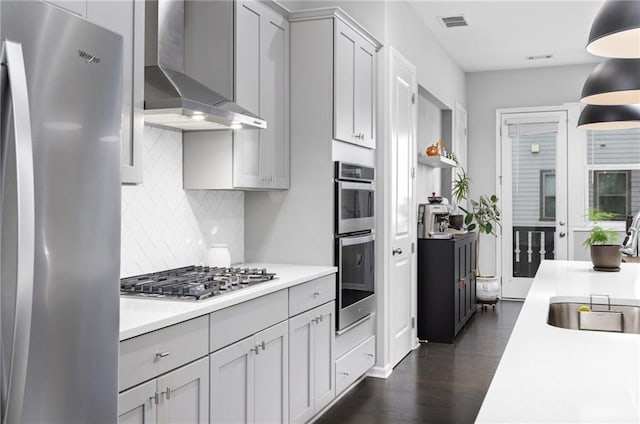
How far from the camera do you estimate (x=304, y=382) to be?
3.32 metres

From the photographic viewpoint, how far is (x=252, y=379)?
2.73m

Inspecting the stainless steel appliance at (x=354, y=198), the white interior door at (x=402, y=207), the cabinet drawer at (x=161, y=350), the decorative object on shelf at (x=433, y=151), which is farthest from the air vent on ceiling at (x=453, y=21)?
the cabinet drawer at (x=161, y=350)

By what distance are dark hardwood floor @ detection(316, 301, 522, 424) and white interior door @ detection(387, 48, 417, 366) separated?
246 mm

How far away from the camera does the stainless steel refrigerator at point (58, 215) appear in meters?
1.47

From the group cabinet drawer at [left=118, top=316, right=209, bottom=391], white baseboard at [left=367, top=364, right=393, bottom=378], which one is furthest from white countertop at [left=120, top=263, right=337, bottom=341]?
white baseboard at [left=367, top=364, right=393, bottom=378]

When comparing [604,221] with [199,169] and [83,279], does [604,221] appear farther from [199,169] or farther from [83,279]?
[83,279]

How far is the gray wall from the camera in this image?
7736 mm

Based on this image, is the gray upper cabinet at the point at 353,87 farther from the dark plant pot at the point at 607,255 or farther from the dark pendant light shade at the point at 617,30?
the dark pendant light shade at the point at 617,30

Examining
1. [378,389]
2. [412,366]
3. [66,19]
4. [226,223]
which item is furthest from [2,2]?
[412,366]

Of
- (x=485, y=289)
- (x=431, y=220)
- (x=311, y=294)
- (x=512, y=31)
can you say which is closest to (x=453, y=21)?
(x=512, y=31)

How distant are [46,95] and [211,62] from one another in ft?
5.73

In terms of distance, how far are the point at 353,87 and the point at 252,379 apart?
2.14 metres

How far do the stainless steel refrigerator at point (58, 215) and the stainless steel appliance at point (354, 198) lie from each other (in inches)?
84.6

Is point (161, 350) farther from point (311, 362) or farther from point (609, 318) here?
point (609, 318)
